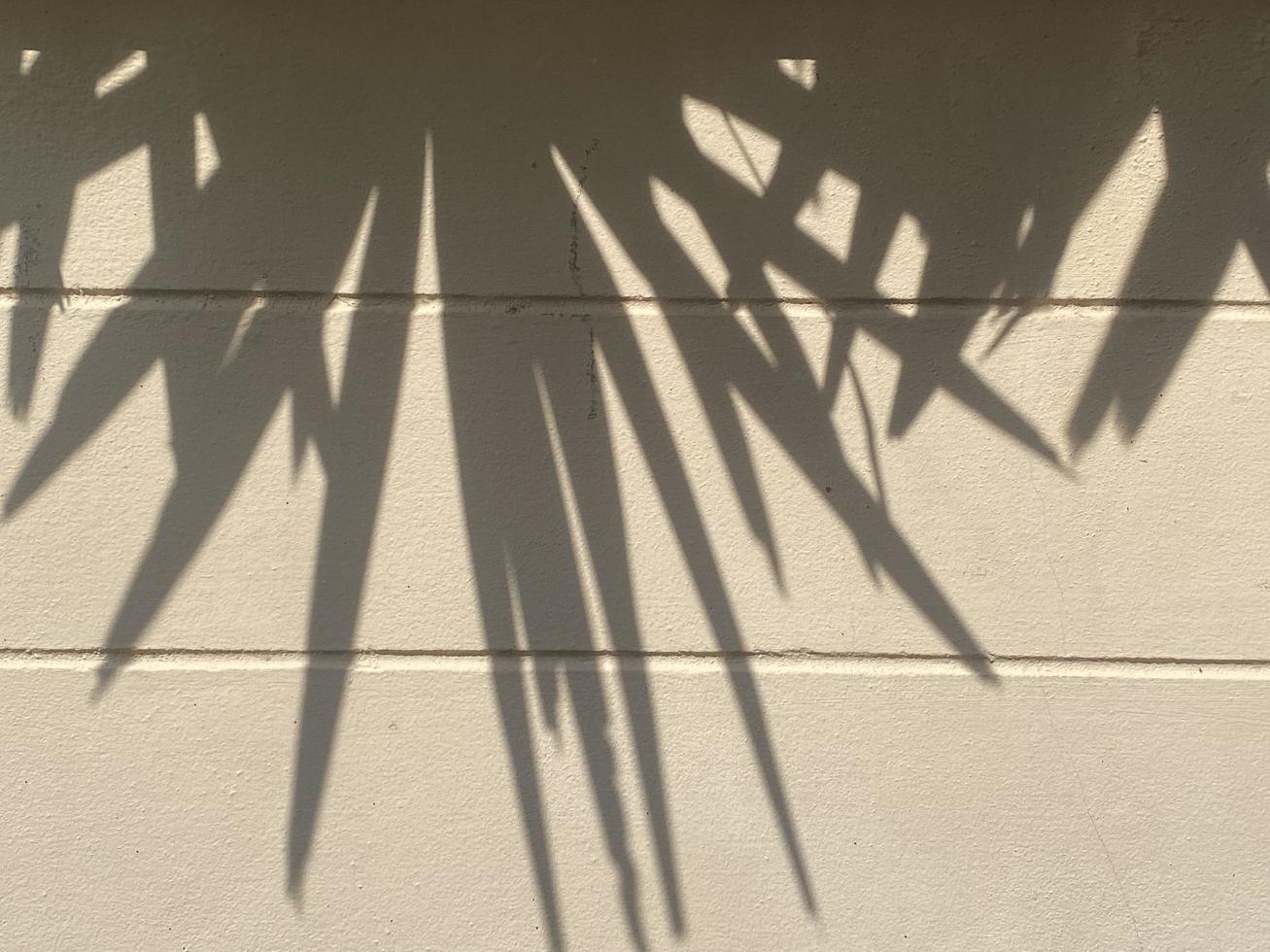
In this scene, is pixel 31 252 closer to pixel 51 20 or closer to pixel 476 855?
pixel 51 20

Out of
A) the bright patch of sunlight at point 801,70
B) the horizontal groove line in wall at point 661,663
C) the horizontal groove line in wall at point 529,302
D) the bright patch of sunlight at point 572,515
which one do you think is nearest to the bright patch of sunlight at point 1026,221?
the horizontal groove line in wall at point 529,302

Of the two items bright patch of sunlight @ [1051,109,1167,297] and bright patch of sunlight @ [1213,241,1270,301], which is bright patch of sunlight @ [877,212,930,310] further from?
bright patch of sunlight @ [1213,241,1270,301]

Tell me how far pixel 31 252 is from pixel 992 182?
185 centimetres

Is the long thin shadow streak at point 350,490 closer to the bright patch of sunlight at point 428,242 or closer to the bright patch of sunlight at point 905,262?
the bright patch of sunlight at point 428,242

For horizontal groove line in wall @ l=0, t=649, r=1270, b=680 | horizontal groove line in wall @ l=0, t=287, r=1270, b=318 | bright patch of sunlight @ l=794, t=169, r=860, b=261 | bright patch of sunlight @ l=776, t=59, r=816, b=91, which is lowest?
horizontal groove line in wall @ l=0, t=649, r=1270, b=680

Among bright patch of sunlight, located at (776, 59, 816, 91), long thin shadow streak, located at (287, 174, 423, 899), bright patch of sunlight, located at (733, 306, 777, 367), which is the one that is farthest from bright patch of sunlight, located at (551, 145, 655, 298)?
bright patch of sunlight, located at (776, 59, 816, 91)

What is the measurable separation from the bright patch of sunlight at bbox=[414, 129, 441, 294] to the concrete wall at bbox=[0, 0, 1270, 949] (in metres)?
0.01

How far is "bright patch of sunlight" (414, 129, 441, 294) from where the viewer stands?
173 cm

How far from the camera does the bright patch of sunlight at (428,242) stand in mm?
1733

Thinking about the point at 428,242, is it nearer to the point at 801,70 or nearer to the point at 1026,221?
the point at 801,70

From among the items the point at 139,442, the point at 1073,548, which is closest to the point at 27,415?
the point at 139,442

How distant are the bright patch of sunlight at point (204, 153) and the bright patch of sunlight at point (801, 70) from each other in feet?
3.58

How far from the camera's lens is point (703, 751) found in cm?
176

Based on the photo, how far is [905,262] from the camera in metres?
1.74
